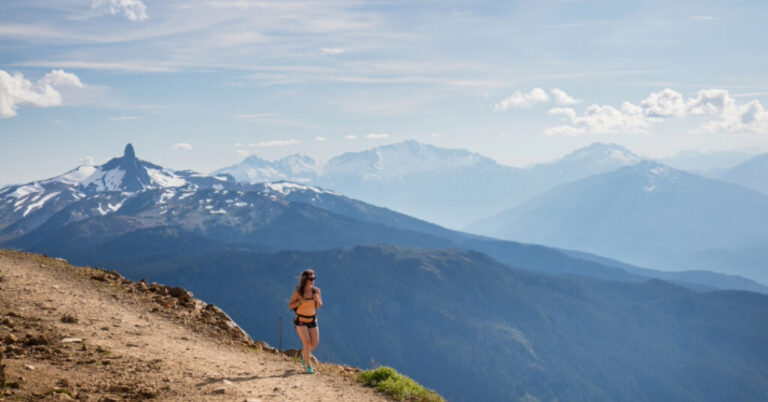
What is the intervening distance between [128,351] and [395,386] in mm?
9421

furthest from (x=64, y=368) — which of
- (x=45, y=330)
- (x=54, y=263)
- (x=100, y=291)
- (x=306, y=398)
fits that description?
(x=54, y=263)

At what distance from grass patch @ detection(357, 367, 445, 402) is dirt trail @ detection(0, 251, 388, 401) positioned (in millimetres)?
461

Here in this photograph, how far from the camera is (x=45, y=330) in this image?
19.3 metres

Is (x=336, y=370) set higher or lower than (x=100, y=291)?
lower

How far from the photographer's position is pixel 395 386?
59.8 ft

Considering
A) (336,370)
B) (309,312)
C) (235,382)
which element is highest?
(309,312)

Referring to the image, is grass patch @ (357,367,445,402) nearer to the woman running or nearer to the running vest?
Result: the woman running

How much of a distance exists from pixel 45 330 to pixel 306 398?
10.5 meters

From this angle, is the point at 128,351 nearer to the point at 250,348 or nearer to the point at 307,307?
the point at 250,348

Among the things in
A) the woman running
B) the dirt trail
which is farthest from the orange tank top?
the dirt trail

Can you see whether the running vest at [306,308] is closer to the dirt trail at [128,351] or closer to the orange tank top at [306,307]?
the orange tank top at [306,307]

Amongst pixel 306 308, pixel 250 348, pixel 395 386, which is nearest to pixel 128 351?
pixel 250 348

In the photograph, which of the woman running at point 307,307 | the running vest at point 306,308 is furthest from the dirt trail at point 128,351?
the running vest at point 306,308

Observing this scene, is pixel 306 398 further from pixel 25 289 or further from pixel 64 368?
pixel 25 289
